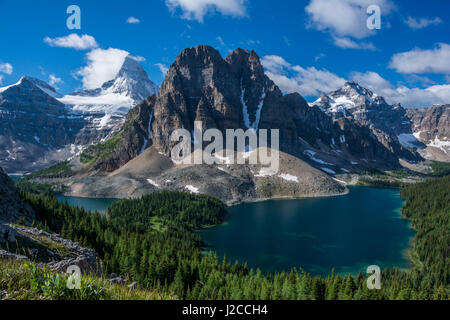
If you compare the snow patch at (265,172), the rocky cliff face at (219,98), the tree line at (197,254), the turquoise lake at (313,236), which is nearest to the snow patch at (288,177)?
the snow patch at (265,172)

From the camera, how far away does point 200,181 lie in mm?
111938

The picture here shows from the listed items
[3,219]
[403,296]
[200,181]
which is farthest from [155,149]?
[403,296]

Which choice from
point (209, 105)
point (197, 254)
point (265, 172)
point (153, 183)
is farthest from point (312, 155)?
point (197, 254)

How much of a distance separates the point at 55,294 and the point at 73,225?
3752 centimetres

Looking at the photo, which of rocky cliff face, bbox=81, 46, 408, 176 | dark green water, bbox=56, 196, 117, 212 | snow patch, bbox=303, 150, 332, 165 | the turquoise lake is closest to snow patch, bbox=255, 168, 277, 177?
the turquoise lake

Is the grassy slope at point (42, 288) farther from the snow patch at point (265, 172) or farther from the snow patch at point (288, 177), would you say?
the snow patch at point (288, 177)

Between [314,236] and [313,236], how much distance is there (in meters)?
0.23

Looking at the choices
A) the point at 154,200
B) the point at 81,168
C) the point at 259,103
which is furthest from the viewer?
the point at 259,103

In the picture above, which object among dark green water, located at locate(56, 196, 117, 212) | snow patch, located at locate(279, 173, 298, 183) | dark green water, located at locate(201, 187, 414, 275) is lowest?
dark green water, located at locate(201, 187, 414, 275)

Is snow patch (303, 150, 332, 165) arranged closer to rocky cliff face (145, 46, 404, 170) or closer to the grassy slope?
rocky cliff face (145, 46, 404, 170)

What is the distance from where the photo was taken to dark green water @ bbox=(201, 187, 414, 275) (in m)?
51.4

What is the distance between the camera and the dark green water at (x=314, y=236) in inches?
2025

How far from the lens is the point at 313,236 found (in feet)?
215
